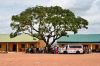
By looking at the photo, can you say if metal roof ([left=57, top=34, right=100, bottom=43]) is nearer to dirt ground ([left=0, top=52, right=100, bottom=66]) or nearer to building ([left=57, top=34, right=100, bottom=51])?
building ([left=57, top=34, right=100, bottom=51])

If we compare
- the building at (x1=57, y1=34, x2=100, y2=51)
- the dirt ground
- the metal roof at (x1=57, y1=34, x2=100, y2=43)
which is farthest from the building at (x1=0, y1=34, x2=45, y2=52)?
the dirt ground

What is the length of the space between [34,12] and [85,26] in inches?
418

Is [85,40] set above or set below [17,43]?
above

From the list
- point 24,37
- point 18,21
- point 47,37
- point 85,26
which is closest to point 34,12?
point 18,21

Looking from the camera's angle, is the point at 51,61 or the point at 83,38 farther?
the point at 83,38

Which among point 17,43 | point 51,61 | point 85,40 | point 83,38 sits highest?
point 83,38

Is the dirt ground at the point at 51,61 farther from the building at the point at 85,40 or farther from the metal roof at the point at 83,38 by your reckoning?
the metal roof at the point at 83,38

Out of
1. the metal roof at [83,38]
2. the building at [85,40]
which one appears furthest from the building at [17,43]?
the metal roof at [83,38]

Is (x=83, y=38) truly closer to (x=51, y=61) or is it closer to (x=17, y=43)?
(x=17, y=43)

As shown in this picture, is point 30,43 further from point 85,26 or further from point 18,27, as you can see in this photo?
point 85,26

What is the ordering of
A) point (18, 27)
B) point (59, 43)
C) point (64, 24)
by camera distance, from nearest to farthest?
point (64, 24) → point (18, 27) → point (59, 43)

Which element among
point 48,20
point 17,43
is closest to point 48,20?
point 48,20

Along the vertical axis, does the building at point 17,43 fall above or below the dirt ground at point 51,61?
above

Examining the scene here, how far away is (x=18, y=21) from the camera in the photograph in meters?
32.9
